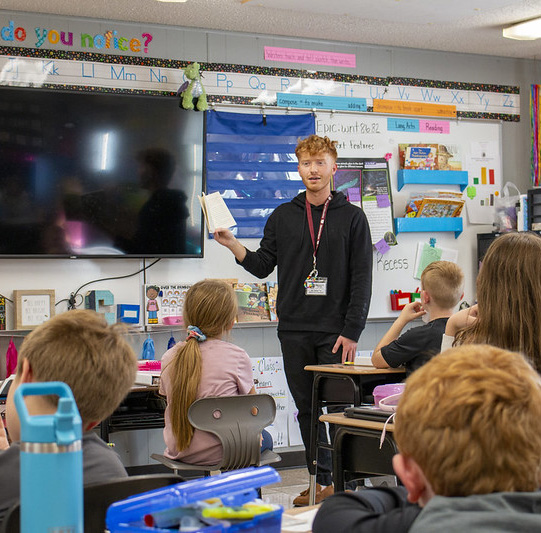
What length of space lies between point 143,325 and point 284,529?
391 centimetres

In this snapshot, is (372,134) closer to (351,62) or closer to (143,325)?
(351,62)

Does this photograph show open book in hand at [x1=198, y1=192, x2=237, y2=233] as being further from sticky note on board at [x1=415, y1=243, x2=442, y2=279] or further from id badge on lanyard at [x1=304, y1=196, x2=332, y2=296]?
sticky note on board at [x1=415, y1=243, x2=442, y2=279]

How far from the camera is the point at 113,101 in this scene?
5.05m

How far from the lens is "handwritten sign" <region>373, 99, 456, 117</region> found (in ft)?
19.4

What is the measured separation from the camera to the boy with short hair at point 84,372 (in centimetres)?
136

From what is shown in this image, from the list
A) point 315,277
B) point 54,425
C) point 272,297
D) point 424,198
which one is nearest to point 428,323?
point 315,277

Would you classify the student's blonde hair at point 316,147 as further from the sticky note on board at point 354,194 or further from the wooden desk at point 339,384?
the sticky note on board at point 354,194

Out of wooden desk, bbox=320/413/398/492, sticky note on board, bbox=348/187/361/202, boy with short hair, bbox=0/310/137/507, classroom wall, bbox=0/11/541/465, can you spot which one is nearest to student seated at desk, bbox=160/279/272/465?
wooden desk, bbox=320/413/398/492

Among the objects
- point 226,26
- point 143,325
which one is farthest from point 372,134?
point 143,325

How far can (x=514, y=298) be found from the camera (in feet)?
7.13

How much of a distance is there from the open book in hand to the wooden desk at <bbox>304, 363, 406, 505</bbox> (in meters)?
0.83

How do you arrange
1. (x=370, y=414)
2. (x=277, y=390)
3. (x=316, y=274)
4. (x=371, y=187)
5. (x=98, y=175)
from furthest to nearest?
(x=371, y=187)
(x=277, y=390)
(x=98, y=175)
(x=316, y=274)
(x=370, y=414)

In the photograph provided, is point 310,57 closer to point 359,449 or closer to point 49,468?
point 359,449

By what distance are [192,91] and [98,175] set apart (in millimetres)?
829
